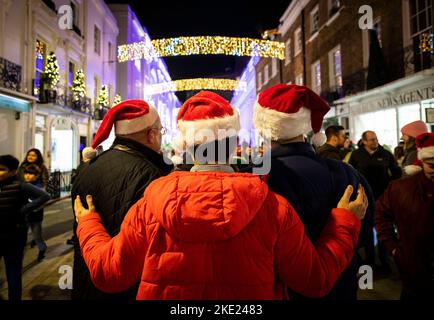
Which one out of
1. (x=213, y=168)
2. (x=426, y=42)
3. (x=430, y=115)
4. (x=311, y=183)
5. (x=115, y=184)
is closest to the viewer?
(x=213, y=168)

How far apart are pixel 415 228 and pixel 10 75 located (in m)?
14.2

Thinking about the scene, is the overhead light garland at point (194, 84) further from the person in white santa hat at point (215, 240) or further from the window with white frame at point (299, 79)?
the person in white santa hat at point (215, 240)

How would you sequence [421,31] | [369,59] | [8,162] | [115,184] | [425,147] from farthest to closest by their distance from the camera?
[369,59]
[421,31]
[8,162]
[425,147]
[115,184]

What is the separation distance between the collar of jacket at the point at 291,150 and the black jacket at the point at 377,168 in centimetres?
387

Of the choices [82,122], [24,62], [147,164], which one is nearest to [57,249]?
[147,164]

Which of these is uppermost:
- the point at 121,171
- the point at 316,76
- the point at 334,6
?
the point at 334,6

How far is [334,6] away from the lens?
51.7ft

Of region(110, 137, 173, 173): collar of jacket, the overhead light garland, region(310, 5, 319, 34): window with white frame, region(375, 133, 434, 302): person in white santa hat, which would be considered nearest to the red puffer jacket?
region(110, 137, 173, 173): collar of jacket

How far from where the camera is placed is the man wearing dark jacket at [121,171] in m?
1.83

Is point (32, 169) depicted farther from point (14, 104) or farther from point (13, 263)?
point (14, 104)

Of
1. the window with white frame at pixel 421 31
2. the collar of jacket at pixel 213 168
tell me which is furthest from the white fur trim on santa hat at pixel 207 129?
the window with white frame at pixel 421 31

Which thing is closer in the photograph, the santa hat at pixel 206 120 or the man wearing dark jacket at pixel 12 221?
the santa hat at pixel 206 120

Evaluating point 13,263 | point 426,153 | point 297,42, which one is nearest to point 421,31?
point 426,153

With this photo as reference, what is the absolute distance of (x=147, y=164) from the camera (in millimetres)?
1938
